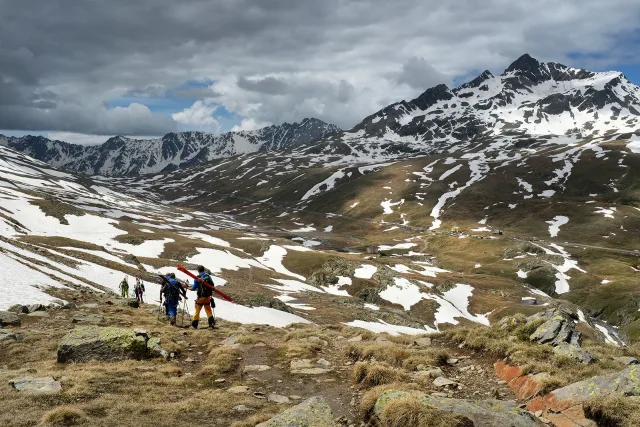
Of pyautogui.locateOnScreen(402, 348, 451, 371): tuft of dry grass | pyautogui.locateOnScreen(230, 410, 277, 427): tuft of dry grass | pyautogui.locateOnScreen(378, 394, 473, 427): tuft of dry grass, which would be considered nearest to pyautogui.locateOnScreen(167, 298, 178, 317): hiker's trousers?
pyautogui.locateOnScreen(402, 348, 451, 371): tuft of dry grass

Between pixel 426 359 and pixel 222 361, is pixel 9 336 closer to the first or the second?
pixel 222 361

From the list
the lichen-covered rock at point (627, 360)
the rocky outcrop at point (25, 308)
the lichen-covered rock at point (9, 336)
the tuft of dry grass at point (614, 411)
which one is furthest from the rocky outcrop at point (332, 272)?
the tuft of dry grass at point (614, 411)

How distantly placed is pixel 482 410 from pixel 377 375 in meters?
4.46

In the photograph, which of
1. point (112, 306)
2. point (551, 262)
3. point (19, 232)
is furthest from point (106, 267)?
point (551, 262)

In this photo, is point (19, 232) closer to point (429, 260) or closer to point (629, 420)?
point (629, 420)

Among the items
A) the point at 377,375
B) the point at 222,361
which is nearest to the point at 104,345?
the point at 222,361

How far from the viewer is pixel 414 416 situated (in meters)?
9.66

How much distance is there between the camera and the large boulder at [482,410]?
9.65 m

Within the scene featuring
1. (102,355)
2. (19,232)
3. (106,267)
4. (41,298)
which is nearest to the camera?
(102,355)

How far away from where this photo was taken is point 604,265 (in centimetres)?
12900

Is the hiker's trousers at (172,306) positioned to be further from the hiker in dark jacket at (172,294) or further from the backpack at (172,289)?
the backpack at (172,289)

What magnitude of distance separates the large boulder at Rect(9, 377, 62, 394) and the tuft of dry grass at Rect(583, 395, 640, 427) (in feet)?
46.3

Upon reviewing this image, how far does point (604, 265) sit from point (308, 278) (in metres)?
96.6

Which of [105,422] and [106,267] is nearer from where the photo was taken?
[105,422]
